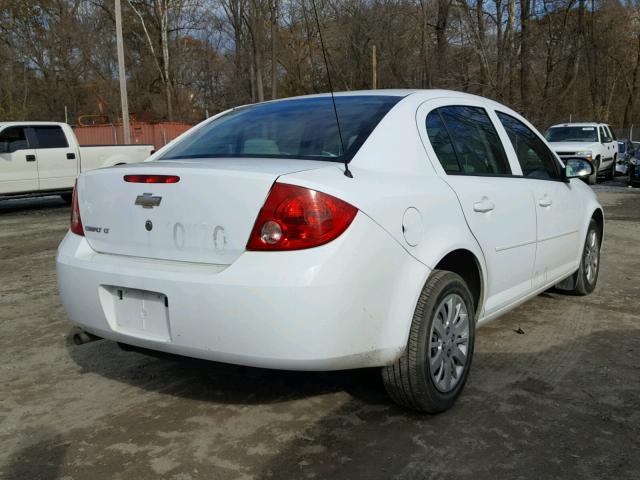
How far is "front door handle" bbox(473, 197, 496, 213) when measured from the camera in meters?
3.40

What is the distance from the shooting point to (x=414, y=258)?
2869 mm

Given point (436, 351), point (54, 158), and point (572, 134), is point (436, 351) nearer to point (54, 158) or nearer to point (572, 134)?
point (54, 158)

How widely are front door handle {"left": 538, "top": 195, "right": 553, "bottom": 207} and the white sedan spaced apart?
1.28 ft

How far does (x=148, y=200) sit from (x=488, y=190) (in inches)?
73.8

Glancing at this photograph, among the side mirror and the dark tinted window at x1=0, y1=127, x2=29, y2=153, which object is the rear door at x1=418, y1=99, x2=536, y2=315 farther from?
the dark tinted window at x1=0, y1=127, x2=29, y2=153

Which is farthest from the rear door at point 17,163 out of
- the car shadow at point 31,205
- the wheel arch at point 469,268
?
the wheel arch at point 469,268

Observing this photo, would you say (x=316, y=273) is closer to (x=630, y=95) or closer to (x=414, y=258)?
(x=414, y=258)

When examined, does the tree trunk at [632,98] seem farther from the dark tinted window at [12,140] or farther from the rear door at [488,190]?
the rear door at [488,190]

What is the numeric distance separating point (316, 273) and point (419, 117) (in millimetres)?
1238

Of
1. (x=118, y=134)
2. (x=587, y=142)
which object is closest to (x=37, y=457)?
(x=587, y=142)

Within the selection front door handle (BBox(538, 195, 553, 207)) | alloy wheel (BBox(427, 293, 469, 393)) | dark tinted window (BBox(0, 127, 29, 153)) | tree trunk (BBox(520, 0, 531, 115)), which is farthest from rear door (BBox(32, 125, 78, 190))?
tree trunk (BBox(520, 0, 531, 115))

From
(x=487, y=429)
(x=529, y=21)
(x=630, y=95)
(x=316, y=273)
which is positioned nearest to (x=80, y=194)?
(x=316, y=273)

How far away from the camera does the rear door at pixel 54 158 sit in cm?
1343

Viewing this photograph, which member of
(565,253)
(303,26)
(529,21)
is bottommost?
(565,253)
